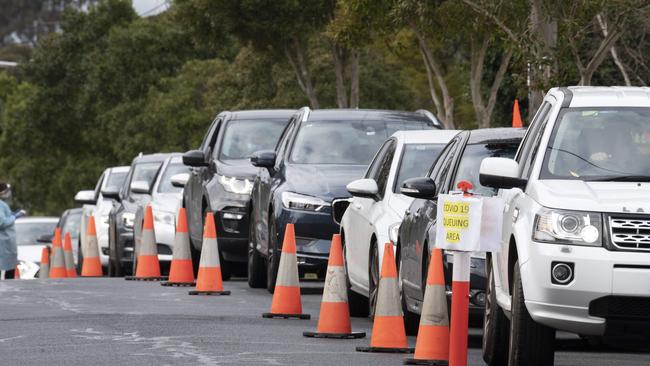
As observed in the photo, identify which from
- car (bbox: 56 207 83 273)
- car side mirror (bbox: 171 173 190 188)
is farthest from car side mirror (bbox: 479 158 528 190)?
car (bbox: 56 207 83 273)

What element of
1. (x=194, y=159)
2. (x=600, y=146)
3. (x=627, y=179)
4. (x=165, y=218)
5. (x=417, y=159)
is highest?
(x=600, y=146)

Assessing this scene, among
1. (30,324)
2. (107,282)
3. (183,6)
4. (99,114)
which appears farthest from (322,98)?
(30,324)

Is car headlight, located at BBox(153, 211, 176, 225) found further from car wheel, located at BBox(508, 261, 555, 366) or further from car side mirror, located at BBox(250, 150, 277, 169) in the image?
car wheel, located at BBox(508, 261, 555, 366)

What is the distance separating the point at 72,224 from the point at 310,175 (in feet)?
68.8

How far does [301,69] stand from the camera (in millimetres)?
38062

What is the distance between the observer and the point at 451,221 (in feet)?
31.7

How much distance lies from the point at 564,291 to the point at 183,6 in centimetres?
2891

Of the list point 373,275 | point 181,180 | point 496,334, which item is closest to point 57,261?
point 181,180

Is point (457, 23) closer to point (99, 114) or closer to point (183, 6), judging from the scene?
point (183, 6)

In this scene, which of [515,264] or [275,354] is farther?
[275,354]

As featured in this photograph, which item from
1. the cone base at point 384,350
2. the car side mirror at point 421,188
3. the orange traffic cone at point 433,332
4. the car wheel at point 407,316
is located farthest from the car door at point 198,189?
the orange traffic cone at point 433,332

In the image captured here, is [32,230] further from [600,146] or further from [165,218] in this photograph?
[600,146]

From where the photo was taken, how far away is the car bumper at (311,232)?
16.9m

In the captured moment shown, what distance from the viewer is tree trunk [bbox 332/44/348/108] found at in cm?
3522
